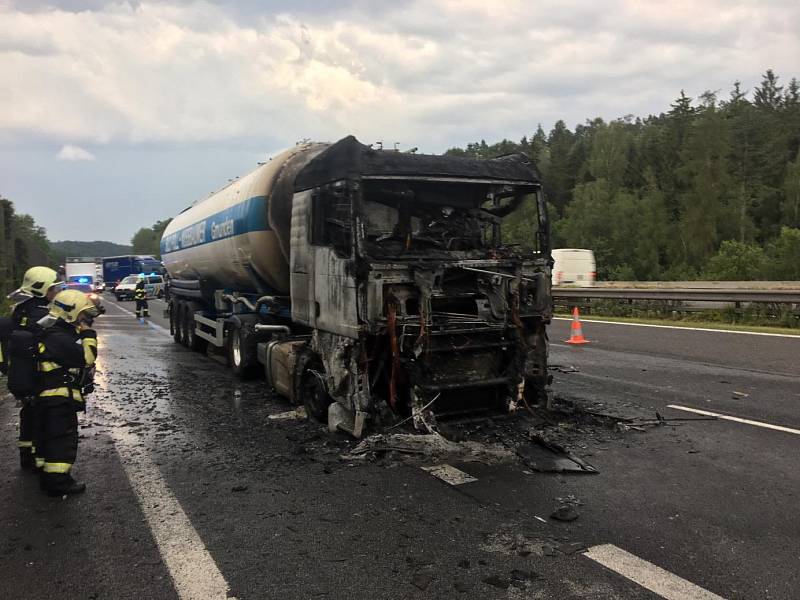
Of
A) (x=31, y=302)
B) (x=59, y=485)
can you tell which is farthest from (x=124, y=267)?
(x=59, y=485)

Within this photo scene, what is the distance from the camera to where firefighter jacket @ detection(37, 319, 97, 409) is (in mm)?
5016

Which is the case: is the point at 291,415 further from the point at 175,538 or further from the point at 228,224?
the point at 228,224

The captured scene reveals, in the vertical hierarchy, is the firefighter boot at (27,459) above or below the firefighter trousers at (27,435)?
below

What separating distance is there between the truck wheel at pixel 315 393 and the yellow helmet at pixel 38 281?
277 centimetres

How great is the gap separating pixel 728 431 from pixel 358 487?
3.99m

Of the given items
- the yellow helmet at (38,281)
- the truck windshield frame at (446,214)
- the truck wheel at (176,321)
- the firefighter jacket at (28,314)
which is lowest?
the truck wheel at (176,321)

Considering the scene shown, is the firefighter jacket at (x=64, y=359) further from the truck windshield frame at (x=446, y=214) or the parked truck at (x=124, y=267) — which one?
the parked truck at (x=124, y=267)

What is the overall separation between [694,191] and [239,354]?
52201mm

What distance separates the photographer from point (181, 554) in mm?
3814

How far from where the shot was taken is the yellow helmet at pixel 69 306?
514 cm

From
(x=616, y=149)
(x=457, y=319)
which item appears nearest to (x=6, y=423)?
(x=457, y=319)

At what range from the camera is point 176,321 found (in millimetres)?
15312

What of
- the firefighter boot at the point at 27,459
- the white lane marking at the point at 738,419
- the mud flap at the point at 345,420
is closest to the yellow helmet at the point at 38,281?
the firefighter boot at the point at 27,459

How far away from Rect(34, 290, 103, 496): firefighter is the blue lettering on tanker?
3747 mm
